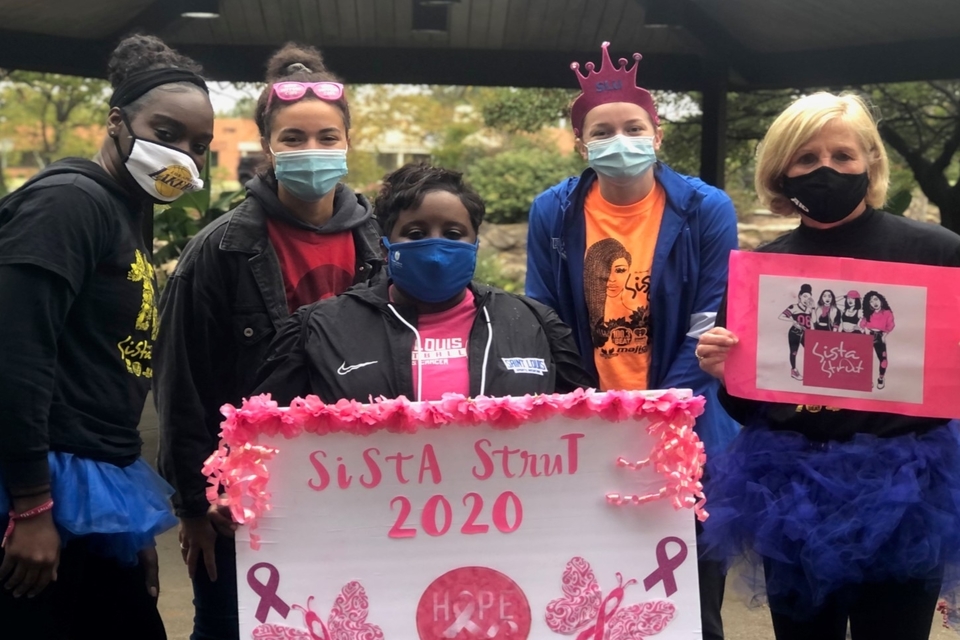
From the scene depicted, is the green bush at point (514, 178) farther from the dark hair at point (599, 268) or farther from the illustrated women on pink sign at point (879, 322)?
the illustrated women on pink sign at point (879, 322)

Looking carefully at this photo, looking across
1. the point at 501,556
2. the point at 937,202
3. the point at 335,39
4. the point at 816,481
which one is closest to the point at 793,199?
the point at 816,481

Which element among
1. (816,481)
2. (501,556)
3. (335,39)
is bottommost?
(501,556)

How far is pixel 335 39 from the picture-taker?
7719 mm

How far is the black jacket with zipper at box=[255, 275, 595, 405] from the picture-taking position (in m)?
2.31

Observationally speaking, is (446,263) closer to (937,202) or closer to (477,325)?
(477,325)

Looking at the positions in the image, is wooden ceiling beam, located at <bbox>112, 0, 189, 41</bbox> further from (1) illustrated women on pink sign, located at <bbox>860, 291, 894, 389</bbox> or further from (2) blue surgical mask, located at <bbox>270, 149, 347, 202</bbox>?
(1) illustrated women on pink sign, located at <bbox>860, 291, 894, 389</bbox>

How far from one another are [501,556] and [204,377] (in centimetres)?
102

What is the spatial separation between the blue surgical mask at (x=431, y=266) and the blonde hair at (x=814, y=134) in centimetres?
80

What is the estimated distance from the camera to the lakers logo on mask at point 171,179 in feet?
8.11

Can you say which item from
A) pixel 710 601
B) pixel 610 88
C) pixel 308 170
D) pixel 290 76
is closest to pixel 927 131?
pixel 610 88

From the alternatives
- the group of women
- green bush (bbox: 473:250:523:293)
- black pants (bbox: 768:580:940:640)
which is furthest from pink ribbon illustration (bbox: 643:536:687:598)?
green bush (bbox: 473:250:523:293)

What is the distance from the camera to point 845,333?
2.40 meters

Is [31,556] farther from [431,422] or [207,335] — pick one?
[431,422]

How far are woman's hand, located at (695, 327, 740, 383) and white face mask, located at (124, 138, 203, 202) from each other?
1374 millimetres
